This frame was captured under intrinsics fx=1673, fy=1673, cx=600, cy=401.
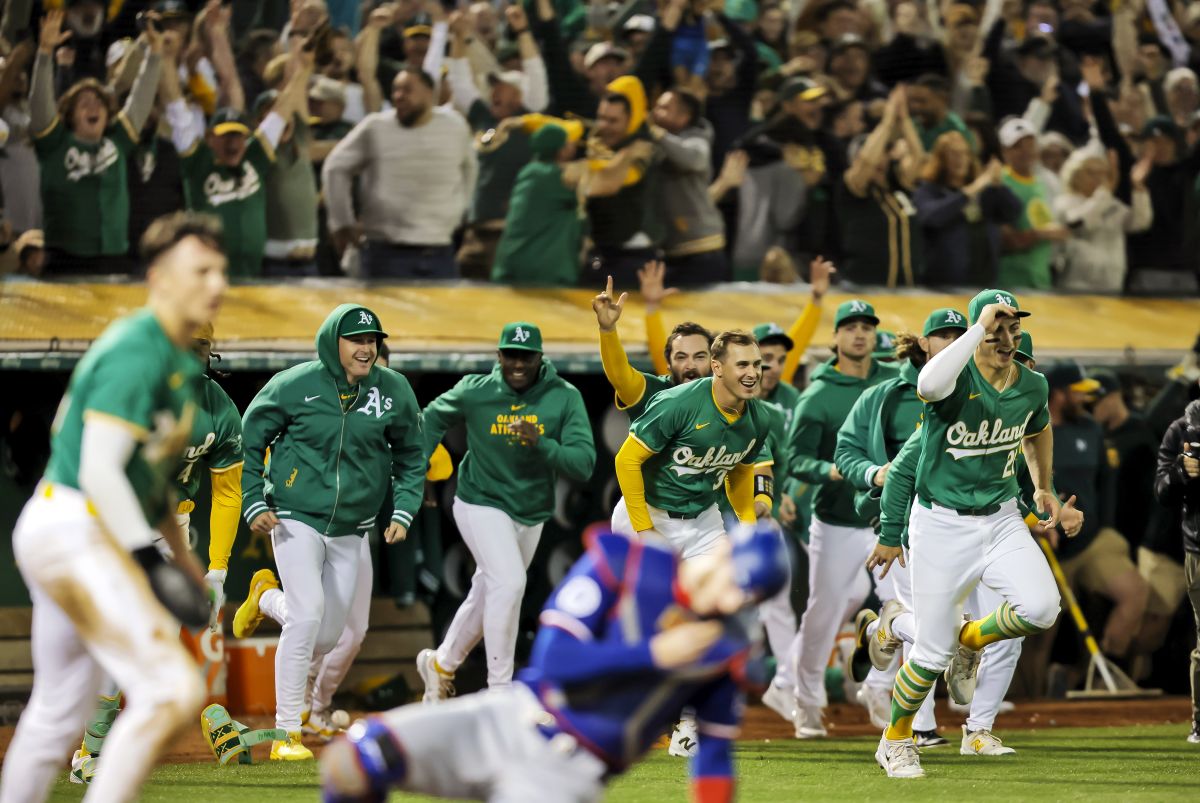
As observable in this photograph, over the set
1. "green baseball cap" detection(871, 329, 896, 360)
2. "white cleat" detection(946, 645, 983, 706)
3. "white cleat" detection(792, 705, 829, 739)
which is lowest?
"white cleat" detection(792, 705, 829, 739)

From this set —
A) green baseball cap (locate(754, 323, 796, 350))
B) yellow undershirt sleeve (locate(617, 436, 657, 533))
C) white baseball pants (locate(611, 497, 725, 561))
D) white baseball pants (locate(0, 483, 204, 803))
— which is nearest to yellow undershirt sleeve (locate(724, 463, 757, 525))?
white baseball pants (locate(611, 497, 725, 561))

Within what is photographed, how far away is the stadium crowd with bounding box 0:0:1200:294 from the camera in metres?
11.1

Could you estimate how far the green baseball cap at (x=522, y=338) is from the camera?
9320 millimetres

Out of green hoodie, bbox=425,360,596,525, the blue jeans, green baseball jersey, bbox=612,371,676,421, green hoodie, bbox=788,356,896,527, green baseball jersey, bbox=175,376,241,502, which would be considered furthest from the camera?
the blue jeans

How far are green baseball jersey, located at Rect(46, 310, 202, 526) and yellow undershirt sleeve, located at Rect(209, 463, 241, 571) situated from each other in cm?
335

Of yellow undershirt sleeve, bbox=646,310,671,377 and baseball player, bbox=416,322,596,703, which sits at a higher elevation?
yellow undershirt sleeve, bbox=646,310,671,377

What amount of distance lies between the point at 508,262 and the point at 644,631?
8.01 m

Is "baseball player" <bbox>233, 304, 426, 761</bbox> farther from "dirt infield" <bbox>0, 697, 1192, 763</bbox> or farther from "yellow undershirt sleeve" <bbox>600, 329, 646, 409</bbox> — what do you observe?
"yellow undershirt sleeve" <bbox>600, 329, 646, 409</bbox>

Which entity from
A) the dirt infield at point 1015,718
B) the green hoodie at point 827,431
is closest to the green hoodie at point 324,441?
the dirt infield at point 1015,718

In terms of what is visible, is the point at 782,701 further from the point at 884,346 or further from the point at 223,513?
the point at 223,513

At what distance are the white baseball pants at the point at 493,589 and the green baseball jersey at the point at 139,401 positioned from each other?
4.66 meters

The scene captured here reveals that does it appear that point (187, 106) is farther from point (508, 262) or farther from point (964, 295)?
point (964, 295)

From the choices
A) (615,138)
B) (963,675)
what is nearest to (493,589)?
(963,675)

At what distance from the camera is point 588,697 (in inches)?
159
